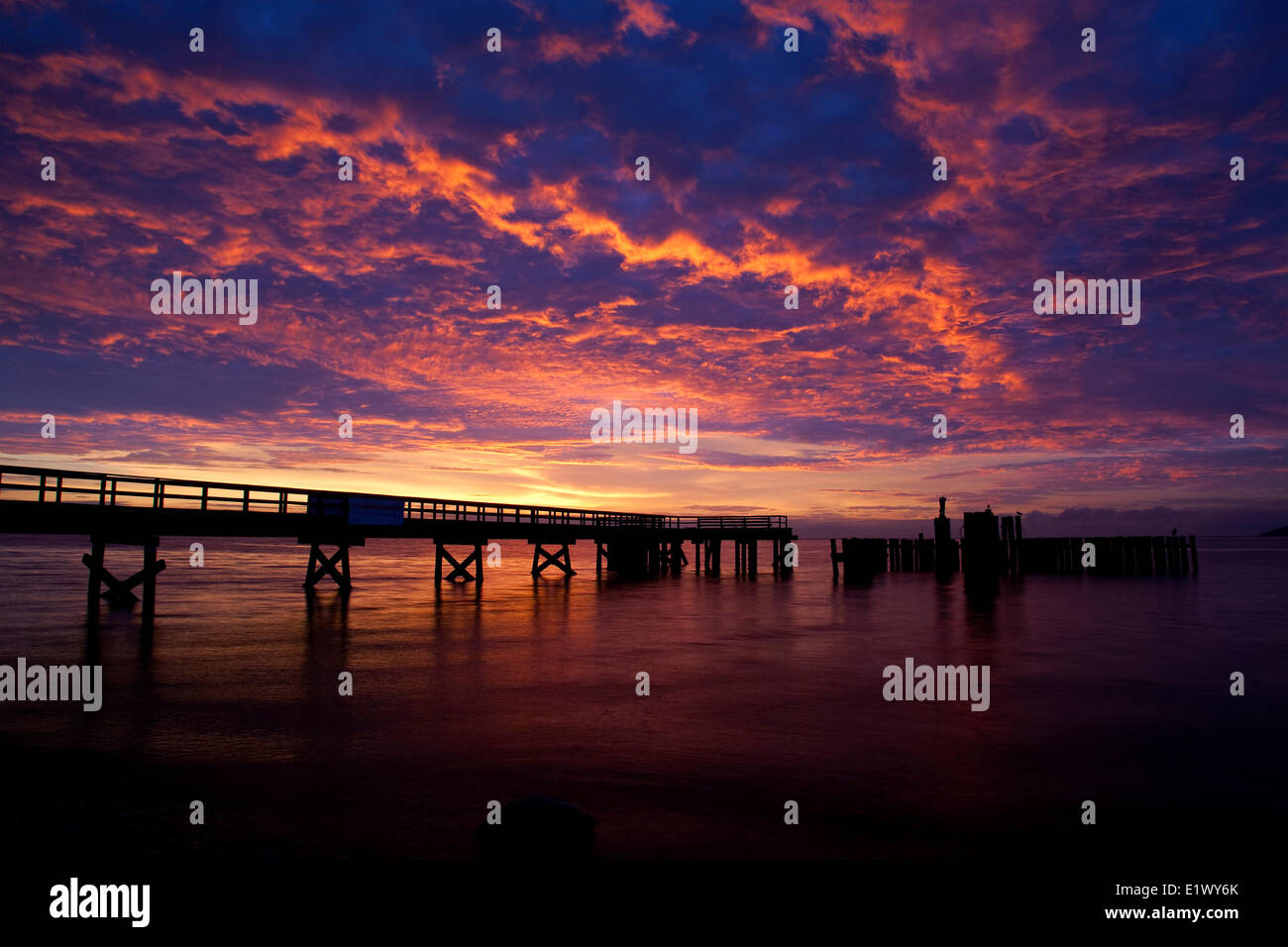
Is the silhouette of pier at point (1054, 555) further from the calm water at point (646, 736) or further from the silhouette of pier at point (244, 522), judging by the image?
the calm water at point (646, 736)

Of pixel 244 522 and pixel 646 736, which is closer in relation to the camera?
pixel 646 736

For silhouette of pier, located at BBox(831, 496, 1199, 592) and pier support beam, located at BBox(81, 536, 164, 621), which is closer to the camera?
pier support beam, located at BBox(81, 536, 164, 621)

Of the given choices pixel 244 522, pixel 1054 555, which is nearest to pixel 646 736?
pixel 244 522

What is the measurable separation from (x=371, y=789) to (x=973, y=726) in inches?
343

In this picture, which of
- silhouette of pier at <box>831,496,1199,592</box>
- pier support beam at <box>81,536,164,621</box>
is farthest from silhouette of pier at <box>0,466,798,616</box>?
silhouette of pier at <box>831,496,1199,592</box>

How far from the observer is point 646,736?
10.7 meters

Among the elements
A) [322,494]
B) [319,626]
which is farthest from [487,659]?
[322,494]

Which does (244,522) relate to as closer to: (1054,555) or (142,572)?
(142,572)

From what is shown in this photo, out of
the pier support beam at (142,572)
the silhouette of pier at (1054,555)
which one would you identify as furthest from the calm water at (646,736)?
the silhouette of pier at (1054,555)

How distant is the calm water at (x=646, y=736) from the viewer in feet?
23.7

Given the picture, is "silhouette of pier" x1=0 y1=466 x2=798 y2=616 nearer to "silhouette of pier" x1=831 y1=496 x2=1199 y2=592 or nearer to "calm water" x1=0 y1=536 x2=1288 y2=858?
"calm water" x1=0 y1=536 x2=1288 y2=858

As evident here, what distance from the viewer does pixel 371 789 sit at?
8.08 m

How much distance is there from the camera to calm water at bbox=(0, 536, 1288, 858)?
7.23 metres
